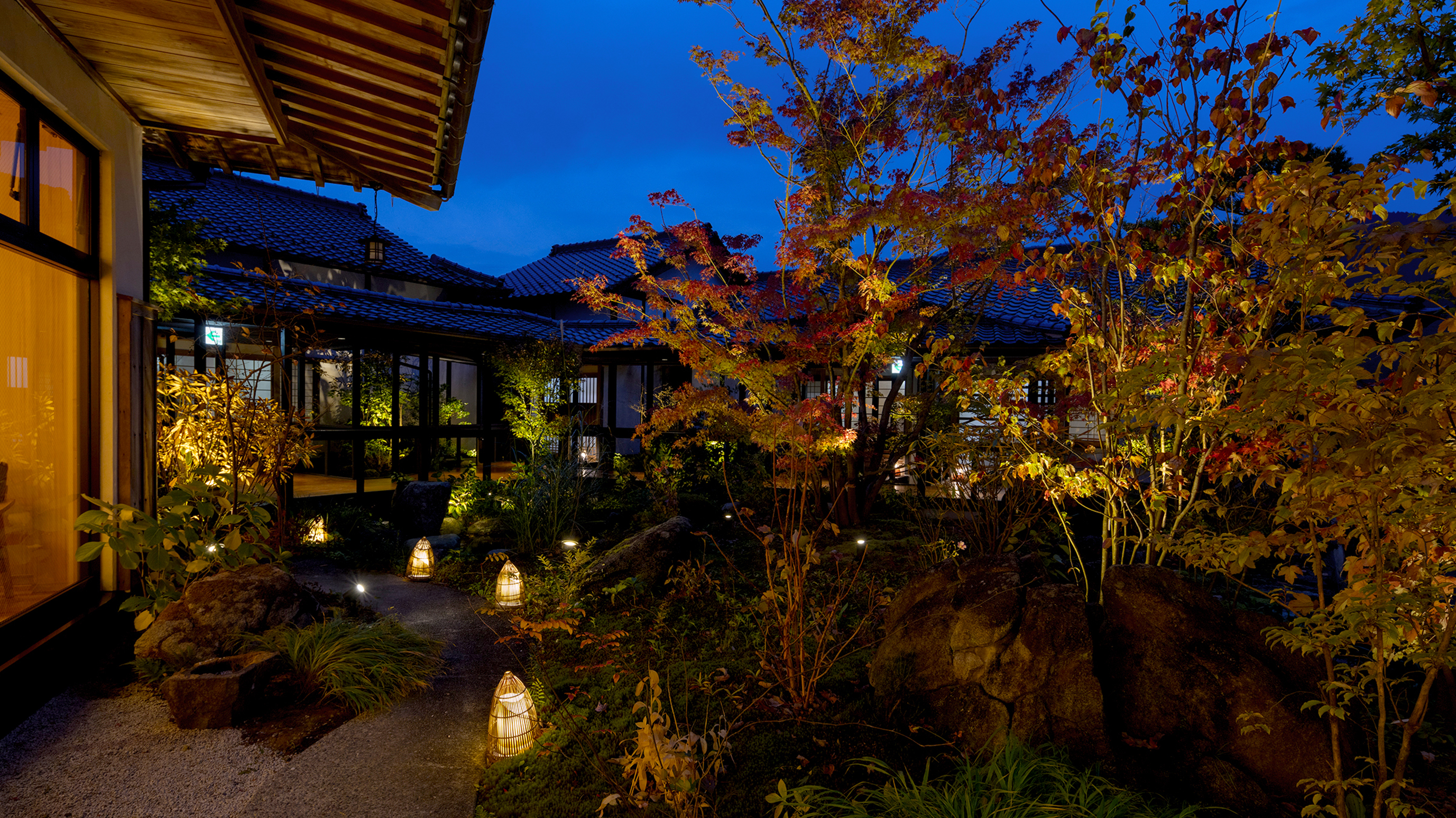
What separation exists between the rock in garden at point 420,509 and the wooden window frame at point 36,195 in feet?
14.4

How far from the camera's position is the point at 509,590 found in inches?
226

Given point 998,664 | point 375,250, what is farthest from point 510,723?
point 375,250

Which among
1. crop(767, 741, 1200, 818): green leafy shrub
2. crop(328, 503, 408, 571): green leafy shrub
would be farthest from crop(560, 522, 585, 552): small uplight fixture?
crop(767, 741, 1200, 818): green leafy shrub

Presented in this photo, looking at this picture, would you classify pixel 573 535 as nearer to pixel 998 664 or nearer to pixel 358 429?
pixel 358 429

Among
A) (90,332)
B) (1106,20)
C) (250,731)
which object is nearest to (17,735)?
(250,731)

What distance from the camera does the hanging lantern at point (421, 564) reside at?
6574 mm

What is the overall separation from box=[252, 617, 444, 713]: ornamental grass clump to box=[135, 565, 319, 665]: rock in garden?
15 cm

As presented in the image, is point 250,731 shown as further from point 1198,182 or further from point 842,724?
point 1198,182

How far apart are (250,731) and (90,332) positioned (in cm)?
272

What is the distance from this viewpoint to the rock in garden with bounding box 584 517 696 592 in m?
5.78

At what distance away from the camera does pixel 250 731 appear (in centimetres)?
342

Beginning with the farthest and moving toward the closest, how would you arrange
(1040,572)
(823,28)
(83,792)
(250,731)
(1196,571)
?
(823,28) < (1196,571) < (1040,572) < (250,731) < (83,792)

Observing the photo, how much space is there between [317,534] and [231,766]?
15.9 ft

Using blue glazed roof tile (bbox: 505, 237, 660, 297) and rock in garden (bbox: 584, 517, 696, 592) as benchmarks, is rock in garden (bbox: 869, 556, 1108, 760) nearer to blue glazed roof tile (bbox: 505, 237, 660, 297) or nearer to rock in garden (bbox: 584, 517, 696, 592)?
rock in garden (bbox: 584, 517, 696, 592)
